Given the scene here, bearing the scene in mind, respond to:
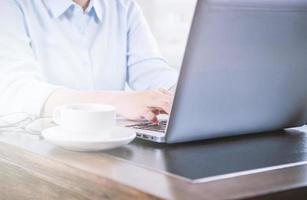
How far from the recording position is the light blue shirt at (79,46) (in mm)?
1613

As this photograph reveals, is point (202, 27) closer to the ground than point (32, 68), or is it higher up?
higher up

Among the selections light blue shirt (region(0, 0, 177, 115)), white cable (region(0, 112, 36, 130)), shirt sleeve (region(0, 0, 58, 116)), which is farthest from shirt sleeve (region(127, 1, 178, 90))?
white cable (region(0, 112, 36, 130))

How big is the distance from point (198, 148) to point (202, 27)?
0.75 ft

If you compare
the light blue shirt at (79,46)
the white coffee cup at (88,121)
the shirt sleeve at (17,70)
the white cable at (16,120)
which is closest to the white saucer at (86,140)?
the white coffee cup at (88,121)

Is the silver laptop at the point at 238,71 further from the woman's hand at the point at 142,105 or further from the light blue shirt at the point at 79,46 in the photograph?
the light blue shirt at the point at 79,46

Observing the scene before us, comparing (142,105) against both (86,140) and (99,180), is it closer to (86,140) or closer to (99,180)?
(86,140)

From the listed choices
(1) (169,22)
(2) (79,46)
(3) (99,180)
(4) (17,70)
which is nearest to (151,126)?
(3) (99,180)

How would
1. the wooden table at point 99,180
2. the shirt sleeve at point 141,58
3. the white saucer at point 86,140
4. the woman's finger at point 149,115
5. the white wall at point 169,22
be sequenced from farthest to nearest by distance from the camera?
the white wall at point 169,22
the shirt sleeve at point 141,58
the woman's finger at point 149,115
the white saucer at point 86,140
the wooden table at point 99,180

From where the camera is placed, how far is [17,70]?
1485 millimetres

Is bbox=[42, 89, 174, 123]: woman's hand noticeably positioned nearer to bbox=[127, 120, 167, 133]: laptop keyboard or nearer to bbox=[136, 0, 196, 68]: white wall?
bbox=[127, 120, 167, 133]: laptop keyboard

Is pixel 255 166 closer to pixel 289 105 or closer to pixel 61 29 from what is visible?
pixel 289 105

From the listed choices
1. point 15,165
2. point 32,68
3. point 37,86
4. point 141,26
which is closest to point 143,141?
point 15,165

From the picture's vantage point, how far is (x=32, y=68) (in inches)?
60.9

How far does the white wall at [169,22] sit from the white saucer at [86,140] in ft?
5.49
